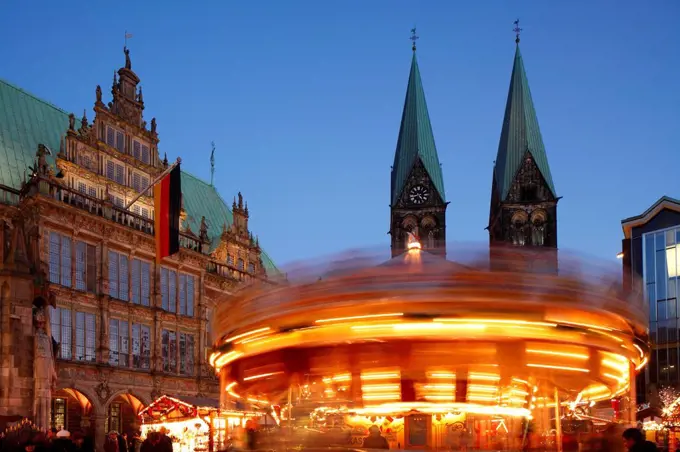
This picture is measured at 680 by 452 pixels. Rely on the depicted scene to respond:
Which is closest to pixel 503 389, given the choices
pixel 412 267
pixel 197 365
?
pixel 412 267

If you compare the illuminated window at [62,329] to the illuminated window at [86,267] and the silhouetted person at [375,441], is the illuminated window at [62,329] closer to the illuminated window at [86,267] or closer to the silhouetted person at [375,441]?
the illuminated window at [86,267]

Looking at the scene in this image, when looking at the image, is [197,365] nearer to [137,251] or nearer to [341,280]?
[137,251]

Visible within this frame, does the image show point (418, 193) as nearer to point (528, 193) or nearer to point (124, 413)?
point (528, 193)

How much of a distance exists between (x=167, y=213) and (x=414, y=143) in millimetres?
52293

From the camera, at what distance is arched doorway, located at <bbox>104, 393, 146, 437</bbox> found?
43.2 meters

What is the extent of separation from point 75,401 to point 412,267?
33.5 meters

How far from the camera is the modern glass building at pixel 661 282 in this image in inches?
1917

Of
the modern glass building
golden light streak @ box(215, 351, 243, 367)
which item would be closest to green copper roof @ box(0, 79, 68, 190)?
the modern glass building

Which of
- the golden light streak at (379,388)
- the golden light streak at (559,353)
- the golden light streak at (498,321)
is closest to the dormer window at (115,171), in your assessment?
the golden light streak at (379,388)

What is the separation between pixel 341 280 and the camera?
10539 mm

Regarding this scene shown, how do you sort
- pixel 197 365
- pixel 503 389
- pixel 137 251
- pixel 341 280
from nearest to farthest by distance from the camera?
pixel 341 280 → pixel 503 389 → pixel 137 251 → pixel 197 365

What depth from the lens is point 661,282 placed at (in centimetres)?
4978

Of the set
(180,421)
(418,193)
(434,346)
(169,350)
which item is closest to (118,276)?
(169,350)

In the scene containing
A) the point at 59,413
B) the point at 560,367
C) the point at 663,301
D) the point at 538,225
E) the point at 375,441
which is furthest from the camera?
the point at 538,225
